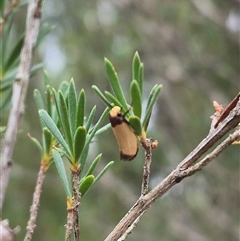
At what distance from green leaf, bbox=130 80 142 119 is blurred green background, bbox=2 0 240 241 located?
101cm

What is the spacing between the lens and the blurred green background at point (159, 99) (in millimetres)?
1373

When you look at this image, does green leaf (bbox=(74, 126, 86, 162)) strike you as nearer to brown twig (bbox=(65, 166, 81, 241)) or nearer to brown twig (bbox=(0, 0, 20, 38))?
brown twig (bbox=(65, 166, 81, 241))

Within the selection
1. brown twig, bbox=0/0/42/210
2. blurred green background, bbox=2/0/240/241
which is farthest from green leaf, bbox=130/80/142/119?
blurred green background, bbox=2/0/240/241

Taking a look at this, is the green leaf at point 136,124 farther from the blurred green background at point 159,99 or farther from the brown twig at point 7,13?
the blurred green background at point 159,99

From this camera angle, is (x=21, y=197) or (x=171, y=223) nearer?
(x=171, y=223)

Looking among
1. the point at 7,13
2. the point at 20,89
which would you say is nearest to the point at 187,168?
the point at 20,89

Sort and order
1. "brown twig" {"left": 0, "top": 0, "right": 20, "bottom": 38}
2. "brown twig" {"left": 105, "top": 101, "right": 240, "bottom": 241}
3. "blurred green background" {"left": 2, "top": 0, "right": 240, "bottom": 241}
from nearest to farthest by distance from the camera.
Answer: "brown twig" {"left": 105, "top": 101, "right": 240, "bottom": 241}, "brown twig" {"left": 0, "top": 0, "right": 20, "bottom": 38}, "blurred green background" {"left": 2, "top": 0, "right": 240, "bottom": 241}

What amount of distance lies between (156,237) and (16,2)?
1.34 meters

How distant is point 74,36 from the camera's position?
72.5 inches

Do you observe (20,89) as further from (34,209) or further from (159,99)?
(159,99)

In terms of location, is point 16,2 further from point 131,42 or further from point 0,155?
point 131,42

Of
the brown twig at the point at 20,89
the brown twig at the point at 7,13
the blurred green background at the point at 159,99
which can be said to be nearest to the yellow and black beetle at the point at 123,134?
the brown twig at the point at 20,89

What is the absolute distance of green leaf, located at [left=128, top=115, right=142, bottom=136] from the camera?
0.24m

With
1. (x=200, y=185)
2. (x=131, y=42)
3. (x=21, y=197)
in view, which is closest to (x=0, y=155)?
(x=200, y=185)
